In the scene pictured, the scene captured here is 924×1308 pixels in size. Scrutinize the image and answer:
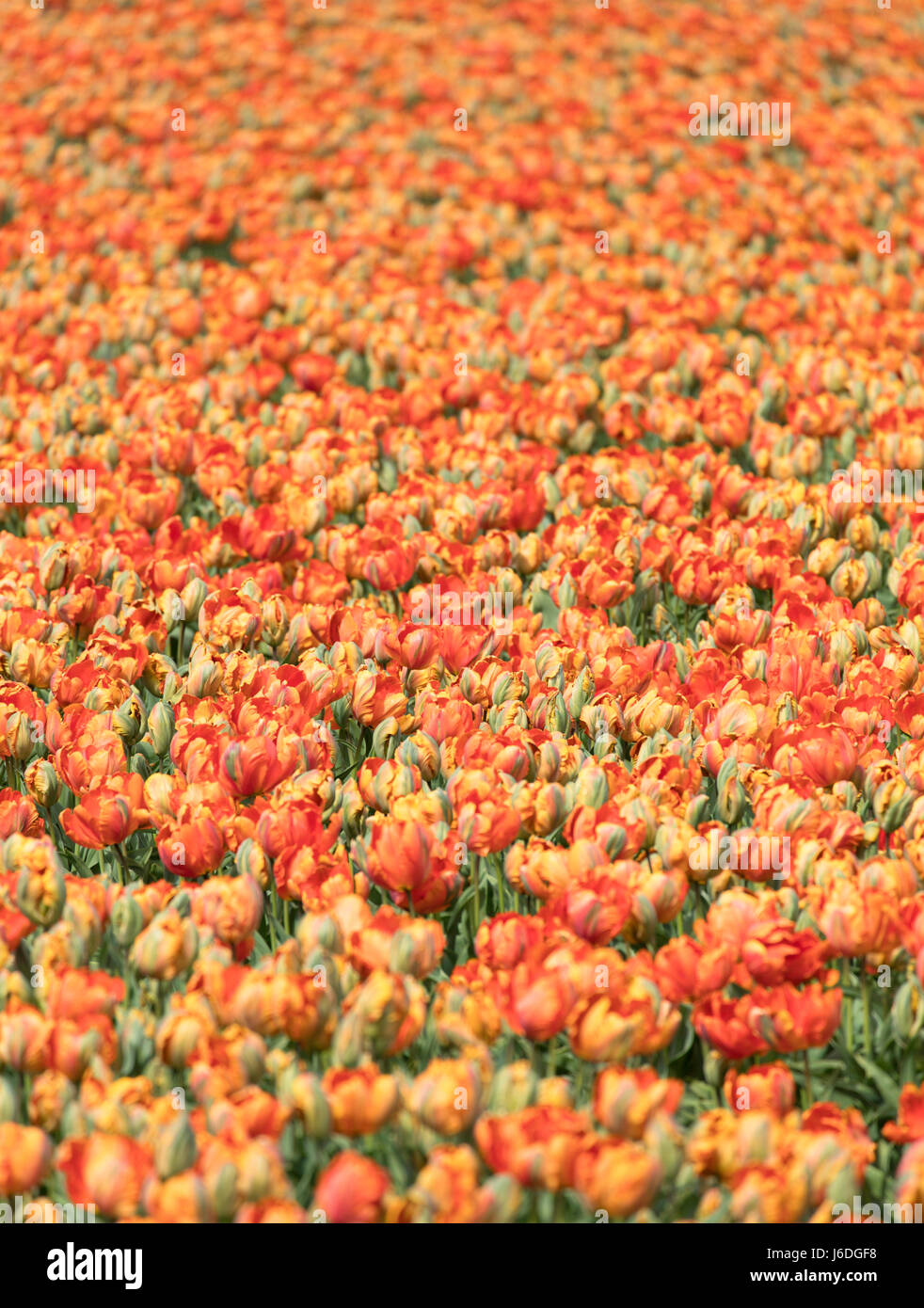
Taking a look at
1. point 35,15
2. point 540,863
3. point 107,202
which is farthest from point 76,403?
point 35,15

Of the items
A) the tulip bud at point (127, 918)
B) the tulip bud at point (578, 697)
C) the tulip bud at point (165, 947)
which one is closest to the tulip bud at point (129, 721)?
the tulip bud at point (127, 918)

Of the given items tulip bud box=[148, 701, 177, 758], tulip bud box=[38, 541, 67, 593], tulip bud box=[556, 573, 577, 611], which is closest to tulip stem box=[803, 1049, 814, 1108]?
tulip bud box=[148, 701, 177, 758]

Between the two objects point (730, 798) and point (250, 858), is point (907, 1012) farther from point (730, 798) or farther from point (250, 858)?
point (250, 858)

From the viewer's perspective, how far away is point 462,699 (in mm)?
3967

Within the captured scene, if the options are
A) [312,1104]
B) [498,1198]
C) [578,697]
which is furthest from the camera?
[578,697]

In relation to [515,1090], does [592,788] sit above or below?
above

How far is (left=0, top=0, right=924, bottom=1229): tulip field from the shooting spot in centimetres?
255

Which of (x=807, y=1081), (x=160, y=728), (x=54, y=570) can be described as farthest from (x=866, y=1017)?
(x=54, y=570)

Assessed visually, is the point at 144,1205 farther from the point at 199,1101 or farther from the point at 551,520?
the point at 551,520

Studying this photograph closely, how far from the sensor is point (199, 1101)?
Result: 2.73 metres

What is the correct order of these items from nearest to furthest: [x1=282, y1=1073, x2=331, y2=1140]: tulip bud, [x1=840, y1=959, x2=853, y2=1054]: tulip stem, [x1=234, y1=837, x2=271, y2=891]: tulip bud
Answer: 1. [x1=282, y1=1073, x2=331, y2=1140]: tulip bud
2. [x1=840, y1=959, x2=853, y2=1054]: tulip stem
3. [x1=234, y1=837, x2=271, y2=891]: tulip bud

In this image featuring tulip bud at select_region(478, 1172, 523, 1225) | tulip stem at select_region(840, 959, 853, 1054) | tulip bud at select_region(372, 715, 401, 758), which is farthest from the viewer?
tulip bud at select_region(372, 715, 401, 758)

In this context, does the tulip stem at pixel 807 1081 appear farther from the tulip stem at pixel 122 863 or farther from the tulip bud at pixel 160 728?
the tulip bud at pixel 160 728

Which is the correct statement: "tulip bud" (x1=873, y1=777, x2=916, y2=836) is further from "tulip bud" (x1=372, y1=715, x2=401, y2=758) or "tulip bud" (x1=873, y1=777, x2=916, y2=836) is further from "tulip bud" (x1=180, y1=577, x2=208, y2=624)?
"tulip bud" (x1=180, y1=577, x2=208, y2=624)
